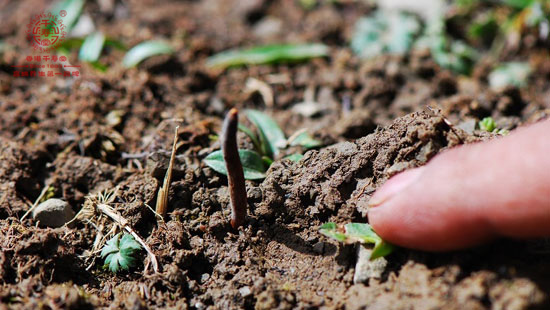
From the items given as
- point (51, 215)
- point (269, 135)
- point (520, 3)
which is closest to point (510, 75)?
point (520, 3)

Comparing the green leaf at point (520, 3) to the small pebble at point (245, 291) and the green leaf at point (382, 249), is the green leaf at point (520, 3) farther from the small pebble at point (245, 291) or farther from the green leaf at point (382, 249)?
the small pebble at point (245, 291)

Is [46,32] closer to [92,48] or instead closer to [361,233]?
[92,48]

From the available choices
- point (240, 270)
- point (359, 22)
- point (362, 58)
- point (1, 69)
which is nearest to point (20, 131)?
point (1, 69)

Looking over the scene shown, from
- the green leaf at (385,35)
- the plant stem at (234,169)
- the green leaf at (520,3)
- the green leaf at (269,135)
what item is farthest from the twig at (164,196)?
the green leaf at (520,3)

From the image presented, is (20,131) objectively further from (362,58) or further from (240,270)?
(362,58)

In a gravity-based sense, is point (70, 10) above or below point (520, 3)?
above

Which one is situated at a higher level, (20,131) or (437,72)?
(437,72)

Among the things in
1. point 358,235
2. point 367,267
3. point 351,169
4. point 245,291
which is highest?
point 351,169
